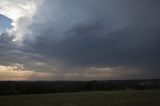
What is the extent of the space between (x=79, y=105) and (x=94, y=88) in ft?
216

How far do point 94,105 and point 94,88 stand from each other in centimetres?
6605

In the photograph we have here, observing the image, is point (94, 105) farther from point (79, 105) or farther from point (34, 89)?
point (34, 89)

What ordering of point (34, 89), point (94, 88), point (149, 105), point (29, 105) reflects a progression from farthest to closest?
1. point (94, 88)
2. point (34, 89)
3. point (29, 105)
4. point (149, 105)

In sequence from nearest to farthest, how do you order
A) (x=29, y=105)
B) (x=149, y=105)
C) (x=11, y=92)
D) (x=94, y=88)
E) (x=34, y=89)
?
(x=149, y=105)
(x=29, y=105)
(x=11, y=92)
(x=34, y=89)
(x=94, y=88)

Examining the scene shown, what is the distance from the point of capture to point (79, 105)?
38.4 meters

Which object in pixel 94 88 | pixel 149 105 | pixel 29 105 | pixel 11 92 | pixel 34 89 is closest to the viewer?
pixel 149 105

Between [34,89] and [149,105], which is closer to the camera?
[149,105]

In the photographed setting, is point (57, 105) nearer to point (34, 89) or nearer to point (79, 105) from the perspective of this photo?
point (79, 105)

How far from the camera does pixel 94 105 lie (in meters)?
38.1

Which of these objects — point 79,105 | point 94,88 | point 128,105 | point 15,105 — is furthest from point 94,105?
point 94,88

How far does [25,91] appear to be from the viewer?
84688 millimetres

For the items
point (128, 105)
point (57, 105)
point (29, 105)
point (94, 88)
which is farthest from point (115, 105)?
point (94, 88)

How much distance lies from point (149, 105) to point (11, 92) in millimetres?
56024

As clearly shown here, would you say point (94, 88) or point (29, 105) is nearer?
point (29, 105)
